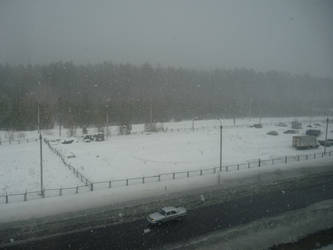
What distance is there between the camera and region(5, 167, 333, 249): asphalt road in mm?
13766

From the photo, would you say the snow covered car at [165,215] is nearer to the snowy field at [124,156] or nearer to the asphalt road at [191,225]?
the asphalt road at [191,225]

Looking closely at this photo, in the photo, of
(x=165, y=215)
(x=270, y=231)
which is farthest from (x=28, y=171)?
(x=270, y=231)

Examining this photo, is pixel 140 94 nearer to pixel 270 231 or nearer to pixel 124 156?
pixel 124 156

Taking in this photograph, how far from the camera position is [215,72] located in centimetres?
14500

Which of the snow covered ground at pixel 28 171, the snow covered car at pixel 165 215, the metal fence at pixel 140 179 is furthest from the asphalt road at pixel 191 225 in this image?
the snow covered ground at pixel 28 171

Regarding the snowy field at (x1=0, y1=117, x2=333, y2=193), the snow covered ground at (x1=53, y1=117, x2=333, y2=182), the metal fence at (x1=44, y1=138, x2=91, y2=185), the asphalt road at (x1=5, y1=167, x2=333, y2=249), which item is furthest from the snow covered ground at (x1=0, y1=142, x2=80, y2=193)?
the asphalt road at (x1=5, y1=167, x2=333, y2=249)

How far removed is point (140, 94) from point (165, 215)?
299ft

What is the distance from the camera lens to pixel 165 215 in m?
16.3

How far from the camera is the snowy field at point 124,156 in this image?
88.4 ft

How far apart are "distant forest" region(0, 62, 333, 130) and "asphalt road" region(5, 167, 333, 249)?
45.0 meters

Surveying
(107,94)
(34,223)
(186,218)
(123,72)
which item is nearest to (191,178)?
(186,218)

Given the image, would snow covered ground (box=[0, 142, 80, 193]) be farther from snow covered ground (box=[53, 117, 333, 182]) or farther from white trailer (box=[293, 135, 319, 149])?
white trailer (box=[293, 135, 319, 149])

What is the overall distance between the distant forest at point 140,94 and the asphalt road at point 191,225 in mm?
45028

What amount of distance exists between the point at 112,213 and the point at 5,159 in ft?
80.5
